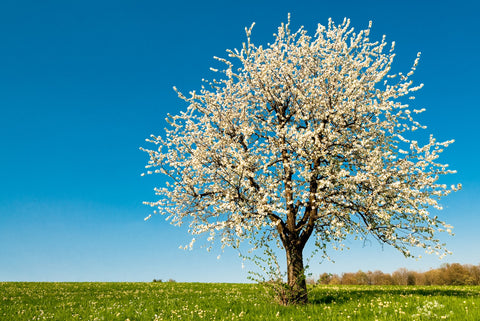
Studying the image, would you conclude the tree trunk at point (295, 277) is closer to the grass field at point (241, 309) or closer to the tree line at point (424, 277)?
the grass field at point (241, 309)

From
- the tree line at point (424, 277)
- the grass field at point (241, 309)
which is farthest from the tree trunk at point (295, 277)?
the tree line at point (424, 277)

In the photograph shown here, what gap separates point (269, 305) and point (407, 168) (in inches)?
329

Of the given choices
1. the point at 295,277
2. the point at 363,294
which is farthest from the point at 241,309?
the point at 363,294

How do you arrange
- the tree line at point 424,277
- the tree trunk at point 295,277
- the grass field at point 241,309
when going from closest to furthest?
the grass field at point 241,309, the tree trunk at point 295,277, the tree line at point 424,277

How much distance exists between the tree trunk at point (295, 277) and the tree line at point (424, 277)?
Result: 28.4 m

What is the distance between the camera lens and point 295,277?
1432 centimetres

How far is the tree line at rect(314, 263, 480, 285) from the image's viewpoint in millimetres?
41312

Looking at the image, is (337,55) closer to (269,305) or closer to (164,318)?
(269,305)

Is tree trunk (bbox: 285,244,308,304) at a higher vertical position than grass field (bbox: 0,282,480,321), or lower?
higher

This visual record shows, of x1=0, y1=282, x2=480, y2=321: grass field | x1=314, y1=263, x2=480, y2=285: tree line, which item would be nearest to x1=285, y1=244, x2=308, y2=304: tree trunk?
x1=0, y1=282, x2=480, y2=321: grass field

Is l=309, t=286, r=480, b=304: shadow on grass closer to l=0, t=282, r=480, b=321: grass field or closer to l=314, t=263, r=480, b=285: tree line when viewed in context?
l=0, t=282, r=480, b=321: grass field

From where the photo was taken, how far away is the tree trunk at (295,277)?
13828 millimetres

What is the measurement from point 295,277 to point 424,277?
132 ft

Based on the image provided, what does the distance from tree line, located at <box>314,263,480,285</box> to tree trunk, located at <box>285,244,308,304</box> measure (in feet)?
93.3
